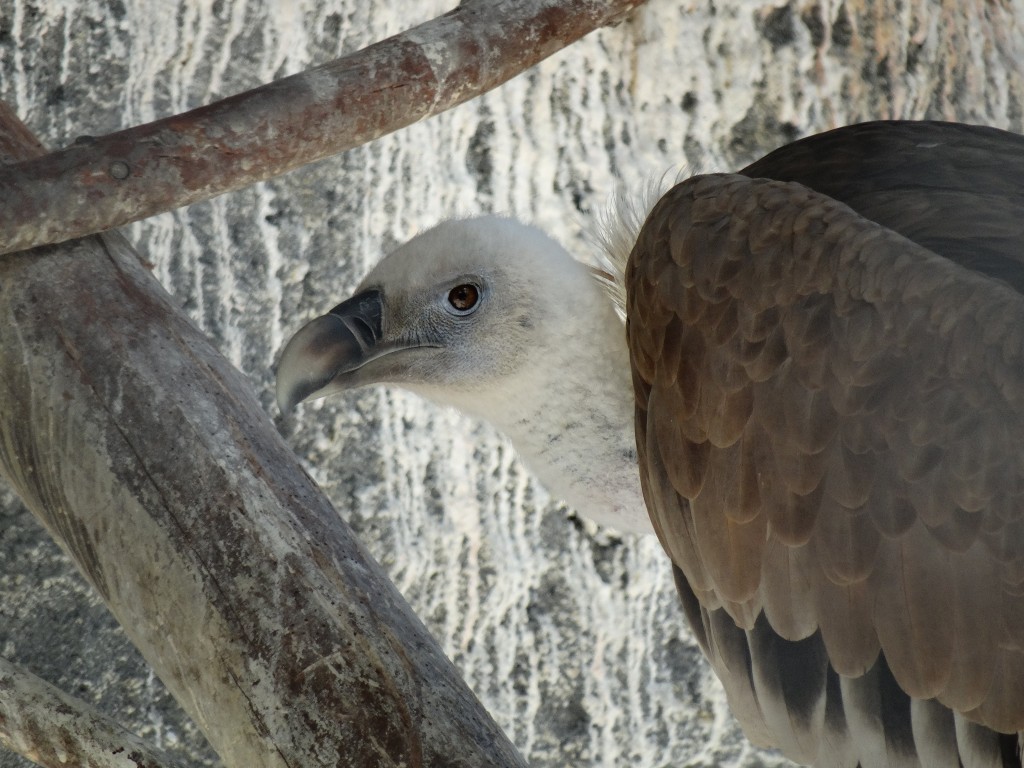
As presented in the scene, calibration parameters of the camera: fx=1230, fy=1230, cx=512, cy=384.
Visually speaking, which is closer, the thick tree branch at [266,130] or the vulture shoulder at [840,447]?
the vulture shoulder at [840,447]

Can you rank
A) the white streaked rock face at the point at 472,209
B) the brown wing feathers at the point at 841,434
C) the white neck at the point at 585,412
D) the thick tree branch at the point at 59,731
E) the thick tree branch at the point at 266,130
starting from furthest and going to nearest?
the white streaked rock face at the point at 472,209
the white neck at the point at 585,412
the thick tree branch at the point at 266,130
the thick tree branch at the point at 59,731
the brown wing feathers at the point at 841,434

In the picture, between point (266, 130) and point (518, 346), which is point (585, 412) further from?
point (266, 130)

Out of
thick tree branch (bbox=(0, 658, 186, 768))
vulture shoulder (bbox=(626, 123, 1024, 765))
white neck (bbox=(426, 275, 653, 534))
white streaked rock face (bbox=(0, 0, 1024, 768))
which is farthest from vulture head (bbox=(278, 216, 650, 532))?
white streaked rock face (bbox=(0, 0, 1024, 768))

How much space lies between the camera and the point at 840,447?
3.84ft

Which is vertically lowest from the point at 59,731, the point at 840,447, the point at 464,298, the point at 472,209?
the point at 59,731

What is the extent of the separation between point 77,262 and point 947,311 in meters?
0.99

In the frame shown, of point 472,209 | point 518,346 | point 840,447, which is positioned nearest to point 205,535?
point 518,346

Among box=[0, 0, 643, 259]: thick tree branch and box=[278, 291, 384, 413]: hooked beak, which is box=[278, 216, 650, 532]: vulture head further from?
box=[0, 0, 643, 259]: thick tree branch

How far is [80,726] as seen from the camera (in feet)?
4.33

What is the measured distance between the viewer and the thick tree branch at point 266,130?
1.44 metres

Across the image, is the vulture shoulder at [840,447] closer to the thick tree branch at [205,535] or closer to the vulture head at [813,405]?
the vulture head at [813,405]

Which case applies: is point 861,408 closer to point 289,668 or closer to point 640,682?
point 289,668

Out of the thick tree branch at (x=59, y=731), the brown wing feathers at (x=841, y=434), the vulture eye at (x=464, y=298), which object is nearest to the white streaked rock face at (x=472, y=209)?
the vulture eye at (x=464, y=298)

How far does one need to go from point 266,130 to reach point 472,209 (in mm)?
1001
